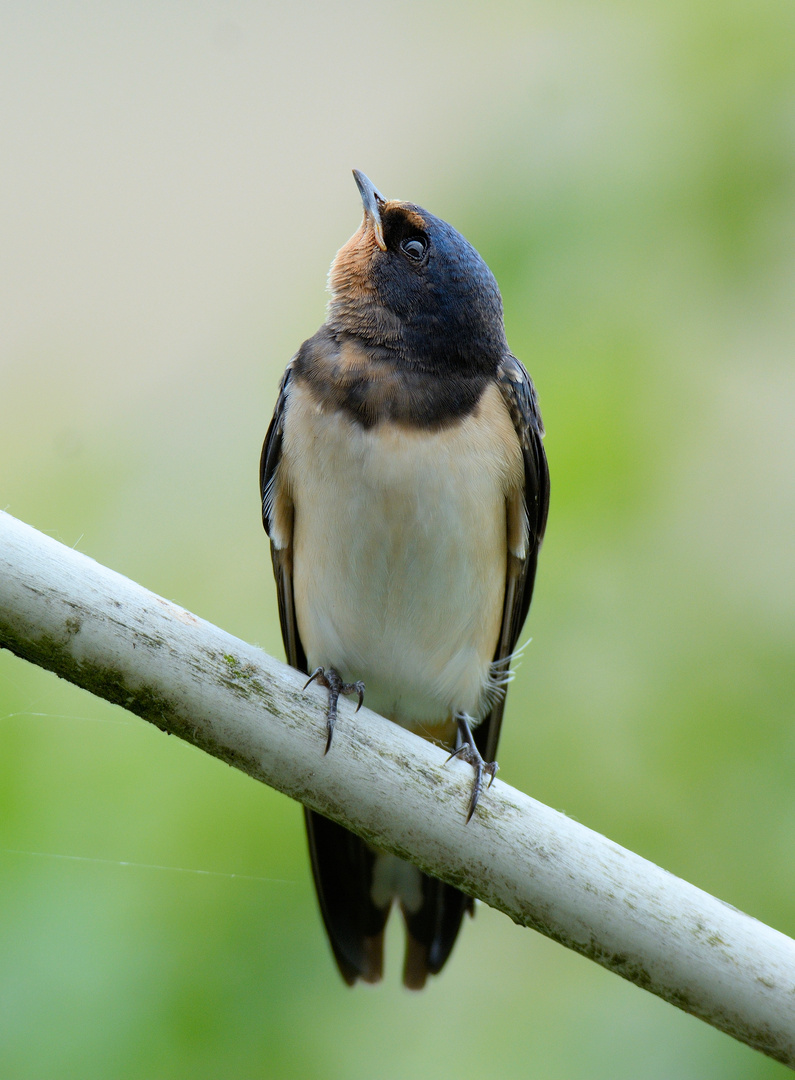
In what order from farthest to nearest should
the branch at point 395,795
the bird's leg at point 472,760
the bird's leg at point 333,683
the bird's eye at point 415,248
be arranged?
1. the bird's eye at point 415,248
2. the bird's leg at point 333,683
3. the bird's leg at point 472,760
4. the branch at point 395,795

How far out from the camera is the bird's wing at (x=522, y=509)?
1.53 meters

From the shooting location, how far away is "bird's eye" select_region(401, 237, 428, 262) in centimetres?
153

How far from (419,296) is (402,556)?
1.42ft

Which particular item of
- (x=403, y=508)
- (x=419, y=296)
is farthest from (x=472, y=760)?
(x=419, y=296)

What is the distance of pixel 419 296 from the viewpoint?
150 centimetres

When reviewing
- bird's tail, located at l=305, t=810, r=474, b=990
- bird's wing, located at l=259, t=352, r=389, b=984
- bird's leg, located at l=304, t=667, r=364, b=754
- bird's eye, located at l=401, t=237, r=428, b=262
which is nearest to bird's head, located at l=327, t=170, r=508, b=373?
bird's eye, located at l=401, t=237, r=428, b=262

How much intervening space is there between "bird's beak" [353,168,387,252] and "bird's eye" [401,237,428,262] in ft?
0.12

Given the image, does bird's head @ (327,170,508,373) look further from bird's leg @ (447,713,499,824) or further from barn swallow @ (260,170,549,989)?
bird's leg @ (447,713,499,824)

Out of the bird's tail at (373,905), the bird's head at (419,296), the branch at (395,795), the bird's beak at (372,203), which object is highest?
the bird's beak at (372,203)

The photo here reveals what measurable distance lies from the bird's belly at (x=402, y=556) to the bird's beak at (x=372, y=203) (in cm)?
35

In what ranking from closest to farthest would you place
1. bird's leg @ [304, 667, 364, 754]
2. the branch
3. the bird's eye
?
1. the branch
2. bird's leg @ [304, 667, 364, 754]
3. the bird's eye

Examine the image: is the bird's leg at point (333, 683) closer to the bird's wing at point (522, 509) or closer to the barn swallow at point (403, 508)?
the barn swallow at point (403, 508)

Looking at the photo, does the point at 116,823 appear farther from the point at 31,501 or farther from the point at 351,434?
the point at 351,434

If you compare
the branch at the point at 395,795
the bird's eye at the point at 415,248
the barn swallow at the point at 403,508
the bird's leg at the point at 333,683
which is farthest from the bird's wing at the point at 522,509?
the branch at the point at 395,795
